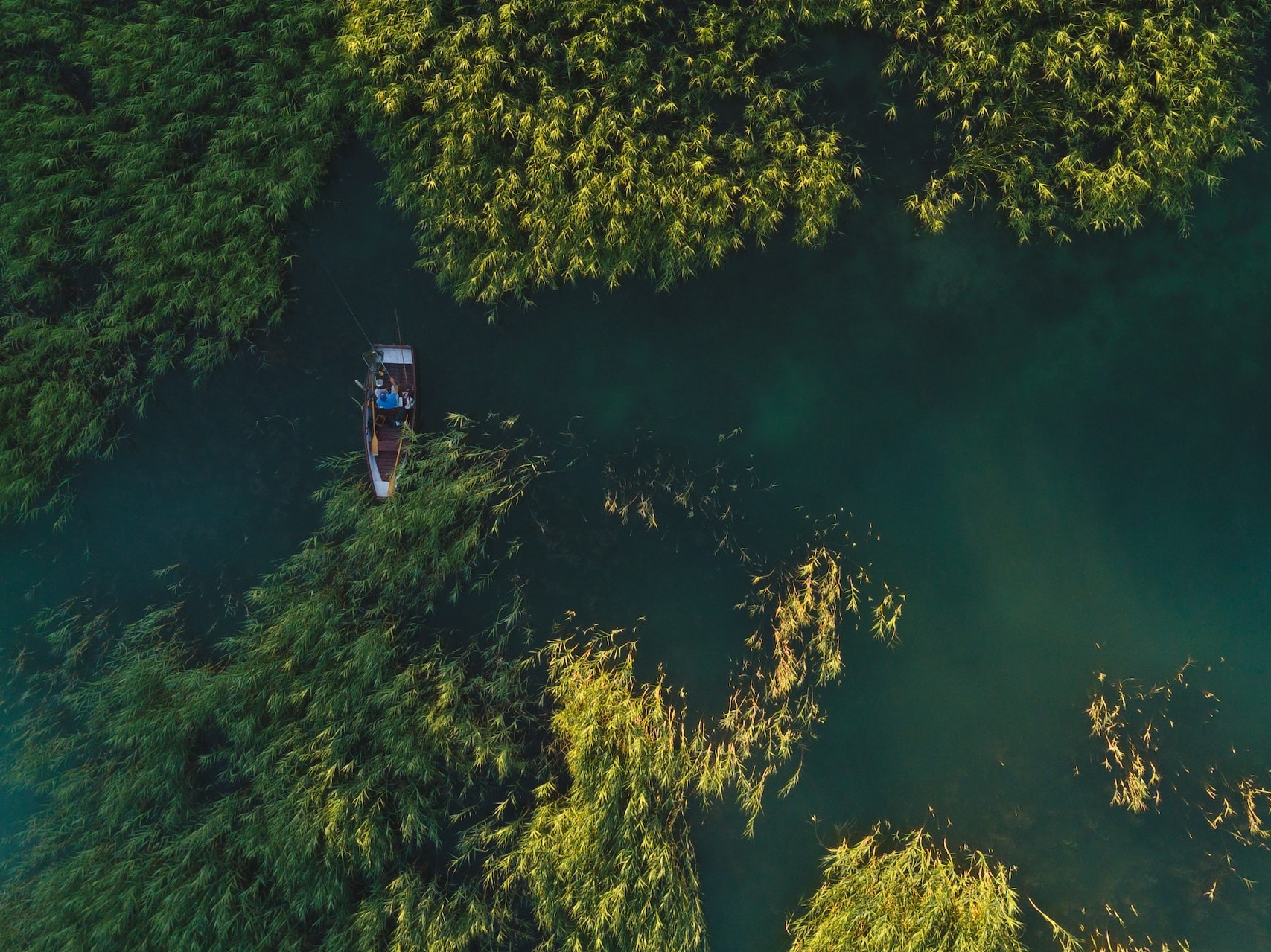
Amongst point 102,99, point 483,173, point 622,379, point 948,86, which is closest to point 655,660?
point 622,379

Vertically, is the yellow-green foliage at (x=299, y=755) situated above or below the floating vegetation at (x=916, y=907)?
above

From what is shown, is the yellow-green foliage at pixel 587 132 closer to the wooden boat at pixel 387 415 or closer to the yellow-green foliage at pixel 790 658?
the wooden boat at pixel 387 415

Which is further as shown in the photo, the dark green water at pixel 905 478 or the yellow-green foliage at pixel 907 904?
the dark green water at pixel 905 478

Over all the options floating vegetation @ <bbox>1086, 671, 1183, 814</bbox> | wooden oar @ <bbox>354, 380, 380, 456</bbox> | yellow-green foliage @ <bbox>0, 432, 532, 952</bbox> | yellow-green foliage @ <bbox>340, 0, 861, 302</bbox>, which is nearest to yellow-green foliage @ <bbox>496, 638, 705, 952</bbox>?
yellow-green foliage @ <bbox>0, 432, 532, 952</bbox>

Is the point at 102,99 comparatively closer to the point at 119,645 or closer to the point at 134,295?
the point at 134,295

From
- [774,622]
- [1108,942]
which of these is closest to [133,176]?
[774,622]

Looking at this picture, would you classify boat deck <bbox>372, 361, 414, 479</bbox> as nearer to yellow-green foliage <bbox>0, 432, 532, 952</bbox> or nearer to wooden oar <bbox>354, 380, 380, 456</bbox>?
wooden oar <bbox>354, 380, 380, 456</bbox>

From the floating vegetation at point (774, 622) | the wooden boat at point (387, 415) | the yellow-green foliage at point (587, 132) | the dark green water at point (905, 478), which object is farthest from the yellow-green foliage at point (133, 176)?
the floating vegetation at point (774, 622)
